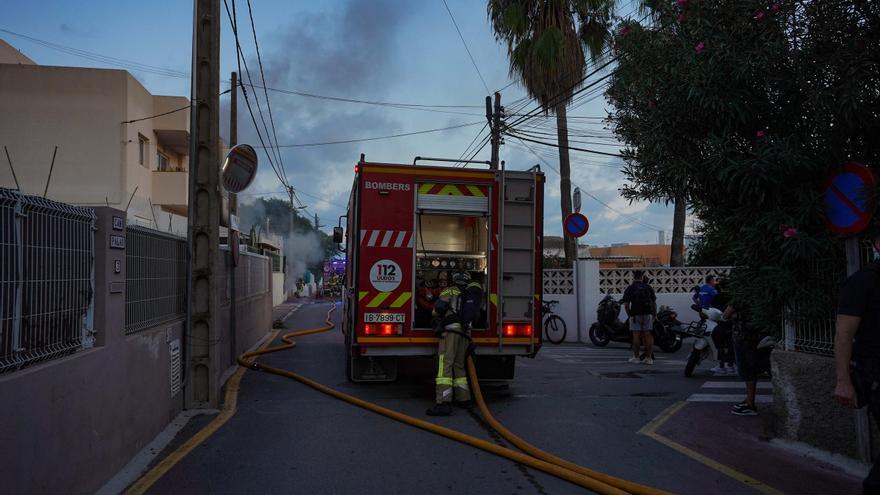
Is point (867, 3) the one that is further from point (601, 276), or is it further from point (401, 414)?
point (601, 276)

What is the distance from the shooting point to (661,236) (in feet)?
230

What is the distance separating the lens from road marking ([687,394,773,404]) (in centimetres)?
881

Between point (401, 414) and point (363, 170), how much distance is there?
300 centimetres

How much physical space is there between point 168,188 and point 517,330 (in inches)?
754

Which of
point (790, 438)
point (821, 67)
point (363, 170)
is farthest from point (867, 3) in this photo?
point (363, 170)

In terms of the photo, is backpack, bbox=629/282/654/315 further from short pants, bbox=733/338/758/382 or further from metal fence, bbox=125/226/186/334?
metal fence, bbox=125/226/186/334

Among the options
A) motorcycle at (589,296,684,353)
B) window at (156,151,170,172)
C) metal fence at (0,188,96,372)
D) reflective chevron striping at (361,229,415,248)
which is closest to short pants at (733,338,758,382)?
reflective chevron striping at (361,229,415,248)

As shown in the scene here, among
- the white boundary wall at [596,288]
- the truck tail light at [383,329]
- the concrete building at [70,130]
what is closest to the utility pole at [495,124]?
the white boundary wall at [596,288]

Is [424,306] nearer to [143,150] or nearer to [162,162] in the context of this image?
[143,150]

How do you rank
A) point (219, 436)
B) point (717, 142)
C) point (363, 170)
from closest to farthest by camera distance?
1. point (717, 142)
2. point (219, 436)
3. point (363, 170)

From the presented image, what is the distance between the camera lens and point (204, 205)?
823cm

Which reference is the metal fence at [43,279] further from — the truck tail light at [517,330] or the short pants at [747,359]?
the short pants at [747,359]

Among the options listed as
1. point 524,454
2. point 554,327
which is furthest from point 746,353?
point 554,327

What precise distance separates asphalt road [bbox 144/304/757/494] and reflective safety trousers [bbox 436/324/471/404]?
0.85 ft
